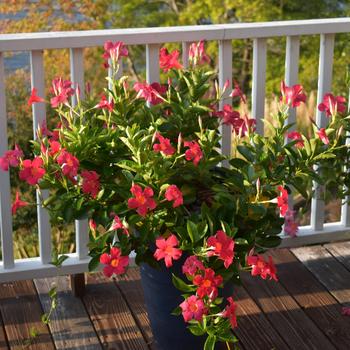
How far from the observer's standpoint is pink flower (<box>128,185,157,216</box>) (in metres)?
2.20

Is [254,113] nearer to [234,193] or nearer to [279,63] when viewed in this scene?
[234,193]

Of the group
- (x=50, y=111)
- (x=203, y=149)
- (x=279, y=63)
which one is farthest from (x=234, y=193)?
(x=279, y=63)

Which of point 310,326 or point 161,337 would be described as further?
point 310,326

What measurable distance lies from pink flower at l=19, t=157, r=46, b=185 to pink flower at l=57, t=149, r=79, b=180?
5 centimetres

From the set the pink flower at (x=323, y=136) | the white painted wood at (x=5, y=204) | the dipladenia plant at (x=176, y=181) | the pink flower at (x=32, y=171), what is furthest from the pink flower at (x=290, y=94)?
the white painted wood at (x=5, y=204)

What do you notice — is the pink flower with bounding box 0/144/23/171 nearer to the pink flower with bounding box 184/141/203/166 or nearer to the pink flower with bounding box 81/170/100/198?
the pink flower with bounding box 81/170/100/198

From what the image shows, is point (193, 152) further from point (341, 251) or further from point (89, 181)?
point (341, 251)

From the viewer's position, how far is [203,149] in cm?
236

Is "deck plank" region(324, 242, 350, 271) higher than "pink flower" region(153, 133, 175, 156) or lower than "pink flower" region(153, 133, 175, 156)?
lower

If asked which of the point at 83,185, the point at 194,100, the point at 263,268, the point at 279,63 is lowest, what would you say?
the point at 279,63

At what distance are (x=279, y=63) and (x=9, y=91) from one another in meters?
3.57

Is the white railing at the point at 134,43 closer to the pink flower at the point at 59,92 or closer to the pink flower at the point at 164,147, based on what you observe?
the pink flower at the point at 59,92

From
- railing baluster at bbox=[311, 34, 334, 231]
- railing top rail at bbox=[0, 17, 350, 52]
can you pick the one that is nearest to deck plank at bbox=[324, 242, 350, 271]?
railing baluster at bbox=[311, 34, 334, 231]

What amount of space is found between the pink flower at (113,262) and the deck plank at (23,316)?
65 cm
